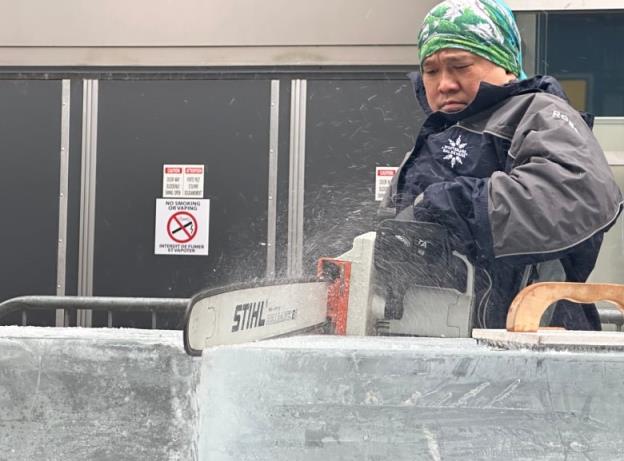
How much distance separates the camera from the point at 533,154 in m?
1.97

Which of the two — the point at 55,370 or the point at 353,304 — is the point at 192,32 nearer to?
the point at 353,304

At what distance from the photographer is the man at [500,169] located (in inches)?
73.1

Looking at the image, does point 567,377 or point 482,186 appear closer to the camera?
point 567,377

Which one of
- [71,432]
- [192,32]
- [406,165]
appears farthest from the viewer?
[192,32]

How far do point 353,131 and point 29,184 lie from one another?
2.20 meters

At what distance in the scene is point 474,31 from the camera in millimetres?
2318

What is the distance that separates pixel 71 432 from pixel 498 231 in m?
0.97

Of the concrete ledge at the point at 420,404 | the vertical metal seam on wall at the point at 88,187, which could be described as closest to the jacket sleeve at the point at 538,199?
the concrete ledge at the point at 420,404

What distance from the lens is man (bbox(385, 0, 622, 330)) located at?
1857 mm

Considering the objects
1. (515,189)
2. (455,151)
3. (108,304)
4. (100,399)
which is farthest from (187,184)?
(100,399)

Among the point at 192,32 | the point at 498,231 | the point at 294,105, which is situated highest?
the point at 192,32

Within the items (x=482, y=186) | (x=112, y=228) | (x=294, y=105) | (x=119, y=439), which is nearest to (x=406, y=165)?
(x=482, y=186)

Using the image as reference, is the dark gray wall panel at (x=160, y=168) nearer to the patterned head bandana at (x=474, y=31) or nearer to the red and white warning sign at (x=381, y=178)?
the red and white warning sign at (x=381, y=178)

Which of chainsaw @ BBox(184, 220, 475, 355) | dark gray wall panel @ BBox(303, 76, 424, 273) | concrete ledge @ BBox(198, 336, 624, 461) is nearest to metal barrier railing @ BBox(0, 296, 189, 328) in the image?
dark gray wall panel @ BBox(303, 76, 424, 273)
